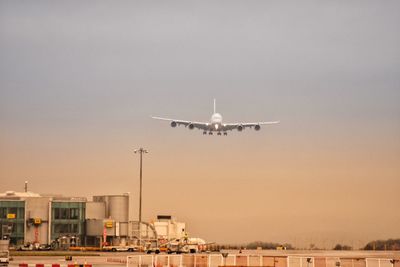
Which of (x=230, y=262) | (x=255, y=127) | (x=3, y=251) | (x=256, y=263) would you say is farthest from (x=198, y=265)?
(x=255, y=127)

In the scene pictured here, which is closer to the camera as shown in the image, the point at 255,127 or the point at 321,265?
the point at 321,265

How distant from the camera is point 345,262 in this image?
3804 inches

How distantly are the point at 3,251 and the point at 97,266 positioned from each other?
15.3m

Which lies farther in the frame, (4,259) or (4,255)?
(4,255)

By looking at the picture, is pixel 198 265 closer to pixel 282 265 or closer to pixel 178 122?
pixel 282 265

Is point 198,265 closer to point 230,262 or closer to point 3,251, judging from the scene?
point 230,262

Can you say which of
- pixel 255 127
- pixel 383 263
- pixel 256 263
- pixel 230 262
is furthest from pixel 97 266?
pixel 255 127

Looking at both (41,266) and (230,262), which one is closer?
(41,266)

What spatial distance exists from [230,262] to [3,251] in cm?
3361

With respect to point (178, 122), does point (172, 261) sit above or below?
below

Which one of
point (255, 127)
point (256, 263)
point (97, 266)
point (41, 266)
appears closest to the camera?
point (41, 266)

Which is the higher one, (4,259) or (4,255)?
(4,255)

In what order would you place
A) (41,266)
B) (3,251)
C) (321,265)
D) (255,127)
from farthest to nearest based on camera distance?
(255,127) < (3,251) < (321,265) < (41,266)

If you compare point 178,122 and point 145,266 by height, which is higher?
point 178,122
